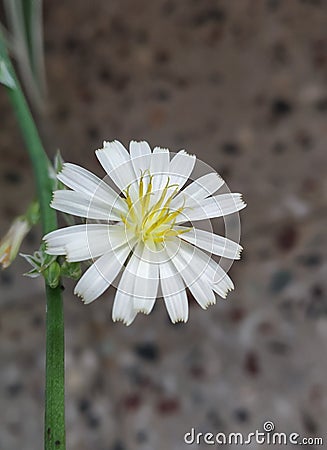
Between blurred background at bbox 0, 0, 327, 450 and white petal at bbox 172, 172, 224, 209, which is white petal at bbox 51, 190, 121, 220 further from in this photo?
blurred background at bbox 0, 0, 327, 450

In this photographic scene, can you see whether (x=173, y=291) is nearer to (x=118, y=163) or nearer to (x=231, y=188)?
(x=118, y=163)

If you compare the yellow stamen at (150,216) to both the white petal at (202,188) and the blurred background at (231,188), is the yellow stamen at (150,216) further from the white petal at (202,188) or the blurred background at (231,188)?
the blurred background at (231,188)

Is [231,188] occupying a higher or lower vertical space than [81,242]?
higher

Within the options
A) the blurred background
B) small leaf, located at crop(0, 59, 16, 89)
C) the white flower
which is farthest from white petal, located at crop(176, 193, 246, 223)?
the blurred background

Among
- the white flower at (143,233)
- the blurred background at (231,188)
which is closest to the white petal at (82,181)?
the white flower at (143,233)

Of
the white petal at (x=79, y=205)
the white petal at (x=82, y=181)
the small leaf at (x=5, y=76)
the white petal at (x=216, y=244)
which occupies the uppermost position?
the small leaf at (x=5, y=76)

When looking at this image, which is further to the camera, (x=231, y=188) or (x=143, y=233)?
(x=231, y=188)

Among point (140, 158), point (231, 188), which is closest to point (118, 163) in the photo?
point (140, 158)

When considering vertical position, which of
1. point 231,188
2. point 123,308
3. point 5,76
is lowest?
point 123,308
